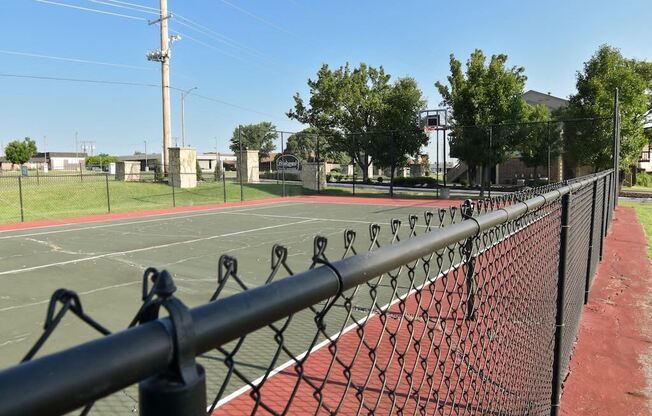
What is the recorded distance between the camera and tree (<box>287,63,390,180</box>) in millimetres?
45562

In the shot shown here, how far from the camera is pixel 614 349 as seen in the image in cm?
580

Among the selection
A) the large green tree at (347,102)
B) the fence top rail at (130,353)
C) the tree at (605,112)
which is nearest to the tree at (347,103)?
the large green tree at (347,102)

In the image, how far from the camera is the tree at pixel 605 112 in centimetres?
2856

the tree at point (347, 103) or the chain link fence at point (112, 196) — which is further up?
the tree at point (347, 103)

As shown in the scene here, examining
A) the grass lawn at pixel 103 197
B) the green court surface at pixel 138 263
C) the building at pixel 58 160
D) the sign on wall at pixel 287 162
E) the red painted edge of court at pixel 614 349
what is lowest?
the red painted edge of court at pixel 614 349

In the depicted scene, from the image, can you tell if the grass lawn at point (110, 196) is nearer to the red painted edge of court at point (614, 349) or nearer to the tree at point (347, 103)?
the tree at point (347, 103)

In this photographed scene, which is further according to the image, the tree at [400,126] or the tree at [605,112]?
the tree at [400,126]

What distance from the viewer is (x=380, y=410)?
14.5 ft

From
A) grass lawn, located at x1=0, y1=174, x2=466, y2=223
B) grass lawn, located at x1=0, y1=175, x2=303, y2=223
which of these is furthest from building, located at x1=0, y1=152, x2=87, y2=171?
grass lawn, located at x1=0, y1=175, x2=303, y2=223

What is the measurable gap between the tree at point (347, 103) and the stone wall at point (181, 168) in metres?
14.4

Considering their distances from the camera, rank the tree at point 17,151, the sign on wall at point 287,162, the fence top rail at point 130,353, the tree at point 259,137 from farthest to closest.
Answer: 1. the tree at point 259,137
2. the tree at point 17,151
3. the sign on wall at point 287,162
4. the fence top rail at point 130,353

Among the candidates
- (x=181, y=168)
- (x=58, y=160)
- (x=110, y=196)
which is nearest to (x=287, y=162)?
(x=181, y=168)

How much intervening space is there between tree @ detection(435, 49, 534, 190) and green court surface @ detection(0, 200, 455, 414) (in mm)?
11380

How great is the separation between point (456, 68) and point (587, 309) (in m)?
30.3
